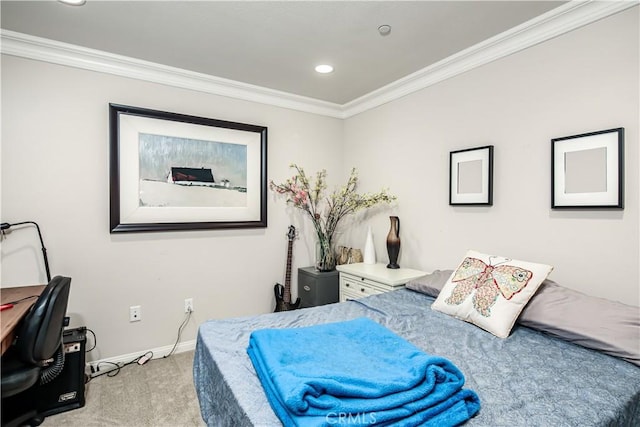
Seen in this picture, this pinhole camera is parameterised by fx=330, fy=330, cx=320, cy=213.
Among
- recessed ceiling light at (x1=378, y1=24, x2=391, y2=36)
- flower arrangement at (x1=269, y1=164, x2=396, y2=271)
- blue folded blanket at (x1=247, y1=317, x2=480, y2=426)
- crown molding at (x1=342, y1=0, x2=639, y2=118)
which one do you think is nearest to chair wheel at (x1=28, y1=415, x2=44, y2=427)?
blue folded blanket at (x1=247, y1=317, x2=480, y2=426)

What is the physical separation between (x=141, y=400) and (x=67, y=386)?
451mm

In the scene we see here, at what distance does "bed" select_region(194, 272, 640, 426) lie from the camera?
1.04 meters

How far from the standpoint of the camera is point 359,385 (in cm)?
100

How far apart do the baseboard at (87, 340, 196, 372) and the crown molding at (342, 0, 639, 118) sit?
9.78 feet

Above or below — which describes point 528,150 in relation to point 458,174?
above

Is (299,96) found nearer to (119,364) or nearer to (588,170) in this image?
(588,170)

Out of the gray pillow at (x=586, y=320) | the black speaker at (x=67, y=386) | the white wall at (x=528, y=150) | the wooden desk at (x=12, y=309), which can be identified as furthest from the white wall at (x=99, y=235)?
the gray pillow at (x=586, y=320)

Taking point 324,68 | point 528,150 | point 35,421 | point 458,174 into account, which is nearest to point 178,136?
point 324,68

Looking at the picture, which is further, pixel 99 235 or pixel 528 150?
pixel 99 235

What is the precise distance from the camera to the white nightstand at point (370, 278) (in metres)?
2.65

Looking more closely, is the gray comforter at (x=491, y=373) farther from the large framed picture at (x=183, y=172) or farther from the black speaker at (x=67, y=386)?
the large framed picture at (x=183, y=172)

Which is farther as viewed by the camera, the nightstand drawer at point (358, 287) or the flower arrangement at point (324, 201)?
the flower arrangement at point (324, 201)

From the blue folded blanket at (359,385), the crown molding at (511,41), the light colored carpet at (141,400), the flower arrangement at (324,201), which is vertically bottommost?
the light colored carpet at (141,400)

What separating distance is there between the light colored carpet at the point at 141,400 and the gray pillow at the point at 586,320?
1.98m
